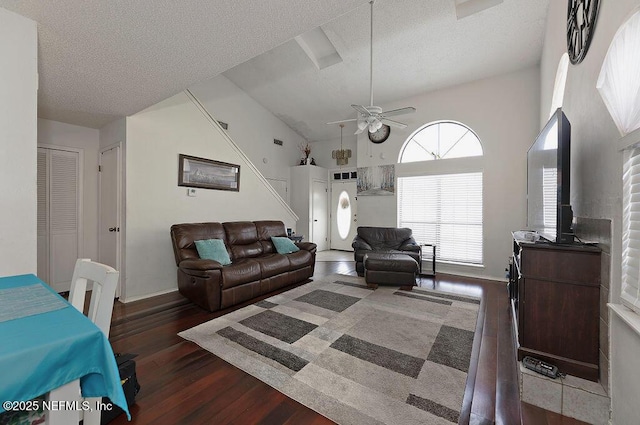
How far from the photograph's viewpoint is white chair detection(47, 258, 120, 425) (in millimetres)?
771

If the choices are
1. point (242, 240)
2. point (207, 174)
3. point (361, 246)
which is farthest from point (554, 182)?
point (207, 174)

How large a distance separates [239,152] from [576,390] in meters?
4.86

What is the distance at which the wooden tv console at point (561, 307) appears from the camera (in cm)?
162

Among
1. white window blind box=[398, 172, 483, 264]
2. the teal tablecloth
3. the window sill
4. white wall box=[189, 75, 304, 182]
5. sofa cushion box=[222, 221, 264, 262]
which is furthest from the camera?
white wall box=[189, 75, 304, 182]

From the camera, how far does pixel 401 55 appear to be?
4383 millimetres

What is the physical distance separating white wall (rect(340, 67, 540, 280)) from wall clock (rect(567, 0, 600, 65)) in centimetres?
253

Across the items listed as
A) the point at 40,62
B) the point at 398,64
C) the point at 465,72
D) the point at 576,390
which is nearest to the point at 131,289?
the point at 40,62

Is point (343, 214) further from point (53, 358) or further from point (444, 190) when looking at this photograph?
point (53, 358)

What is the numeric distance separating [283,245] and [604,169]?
3.80 meters

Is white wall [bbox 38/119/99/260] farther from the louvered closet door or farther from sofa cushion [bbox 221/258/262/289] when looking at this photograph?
sofa cushion [bbox 221/258/262/289]

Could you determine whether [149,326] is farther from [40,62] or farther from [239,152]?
[239,152]

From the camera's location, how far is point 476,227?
493 centimetres

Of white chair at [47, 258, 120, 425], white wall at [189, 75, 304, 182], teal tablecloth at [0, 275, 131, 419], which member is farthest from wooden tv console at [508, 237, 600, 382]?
white wall at [189, 75, 304, 182]

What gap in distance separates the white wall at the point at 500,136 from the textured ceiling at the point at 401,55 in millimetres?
247
